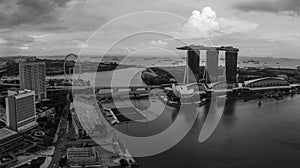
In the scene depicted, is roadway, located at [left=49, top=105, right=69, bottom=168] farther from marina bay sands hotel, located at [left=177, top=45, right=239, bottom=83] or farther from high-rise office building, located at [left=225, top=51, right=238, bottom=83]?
high-rise office building, located at [left=225, top=51, right=238, bottom=83]

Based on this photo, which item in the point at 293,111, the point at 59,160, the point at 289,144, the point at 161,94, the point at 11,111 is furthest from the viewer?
the point at 161,94

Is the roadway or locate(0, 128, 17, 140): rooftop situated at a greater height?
locate(0, 128, 17, 140): rooftop

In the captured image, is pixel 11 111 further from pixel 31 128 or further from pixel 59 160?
pixel 59 160

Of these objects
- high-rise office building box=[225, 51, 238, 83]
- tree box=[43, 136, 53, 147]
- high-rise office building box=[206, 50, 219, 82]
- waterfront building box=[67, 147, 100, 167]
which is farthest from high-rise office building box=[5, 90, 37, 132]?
high-rise office building box=[225, 51, 238, 83]

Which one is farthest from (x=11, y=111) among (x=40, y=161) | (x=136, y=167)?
(x=136, y=167)

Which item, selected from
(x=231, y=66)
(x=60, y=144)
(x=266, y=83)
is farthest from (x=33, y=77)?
(x=266, y=83)

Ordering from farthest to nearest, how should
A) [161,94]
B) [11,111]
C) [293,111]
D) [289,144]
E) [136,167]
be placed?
[161,94] → [293,111] → [11,111] → [289,144] → [136,167]

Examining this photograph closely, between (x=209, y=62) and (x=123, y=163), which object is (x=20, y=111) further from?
(x=209, y=62)

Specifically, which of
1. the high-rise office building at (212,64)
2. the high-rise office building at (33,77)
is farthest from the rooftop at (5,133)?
the high-rise office building at (212,64)
